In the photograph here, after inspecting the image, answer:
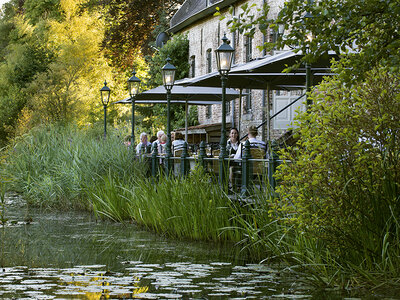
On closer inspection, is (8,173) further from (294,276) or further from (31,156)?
(294,276)

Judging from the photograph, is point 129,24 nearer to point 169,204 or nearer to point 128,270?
point 169,204

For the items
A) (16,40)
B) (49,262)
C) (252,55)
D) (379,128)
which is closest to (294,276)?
(379,128)

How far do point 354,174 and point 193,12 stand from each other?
28.8 meters

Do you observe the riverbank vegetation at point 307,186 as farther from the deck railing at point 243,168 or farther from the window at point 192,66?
the window at point 192,66

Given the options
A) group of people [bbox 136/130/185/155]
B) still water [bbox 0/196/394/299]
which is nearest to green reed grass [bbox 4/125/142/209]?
group of people [bbox 136/130/185/155]

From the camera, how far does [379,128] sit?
7312 mm

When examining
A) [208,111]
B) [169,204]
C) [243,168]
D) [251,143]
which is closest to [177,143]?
[251,143]

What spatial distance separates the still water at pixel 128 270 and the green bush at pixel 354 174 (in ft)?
1.98

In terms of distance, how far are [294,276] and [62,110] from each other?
24946 millimetres

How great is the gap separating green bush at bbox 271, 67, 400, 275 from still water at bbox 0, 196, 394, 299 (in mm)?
604

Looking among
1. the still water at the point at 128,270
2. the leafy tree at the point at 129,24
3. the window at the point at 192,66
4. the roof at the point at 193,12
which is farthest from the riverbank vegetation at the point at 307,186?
the leafy tree at the point at 129,24

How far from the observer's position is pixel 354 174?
24.0 feet

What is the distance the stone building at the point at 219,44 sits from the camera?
84.6 feet

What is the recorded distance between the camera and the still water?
6.48m
